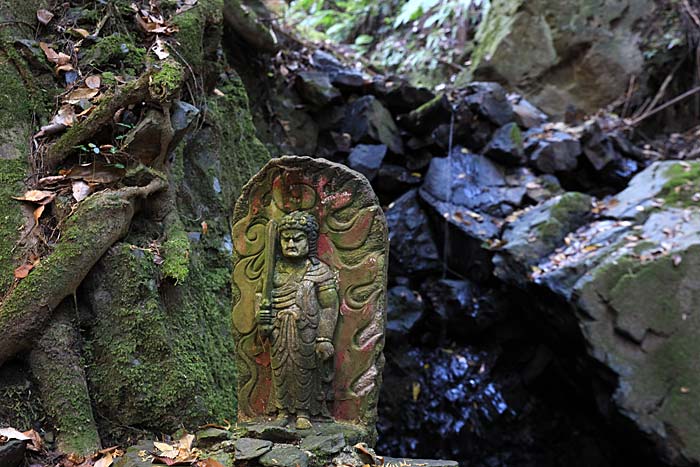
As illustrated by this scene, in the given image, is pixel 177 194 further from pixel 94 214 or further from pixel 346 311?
pixel 346 311

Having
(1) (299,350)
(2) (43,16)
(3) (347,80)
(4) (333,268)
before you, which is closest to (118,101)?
(2) (43,16)

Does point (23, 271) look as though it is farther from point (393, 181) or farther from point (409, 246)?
point (393, 181)

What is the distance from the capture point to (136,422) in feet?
12.9

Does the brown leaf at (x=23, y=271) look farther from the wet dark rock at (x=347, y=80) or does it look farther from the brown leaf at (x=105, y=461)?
the wet dark rock at (x=347, y=80)

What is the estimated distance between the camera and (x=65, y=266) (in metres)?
3.78

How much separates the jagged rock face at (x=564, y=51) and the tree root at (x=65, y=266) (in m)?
8.96

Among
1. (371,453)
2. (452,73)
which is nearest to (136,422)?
(371,453)

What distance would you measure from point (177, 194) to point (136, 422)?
2066mm

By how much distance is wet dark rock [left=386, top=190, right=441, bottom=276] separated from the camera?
29.9ft

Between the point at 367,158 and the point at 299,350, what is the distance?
5.87m

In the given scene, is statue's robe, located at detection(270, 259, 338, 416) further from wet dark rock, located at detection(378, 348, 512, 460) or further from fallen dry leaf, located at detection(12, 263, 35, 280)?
wet dark rock, located at detection(378, 348, 512, 460)

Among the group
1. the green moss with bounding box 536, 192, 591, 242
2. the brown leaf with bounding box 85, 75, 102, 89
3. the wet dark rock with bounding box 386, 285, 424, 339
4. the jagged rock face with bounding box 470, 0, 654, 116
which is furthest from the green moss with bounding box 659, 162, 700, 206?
the brown leaf with bounding box 85, 75, 102, 89

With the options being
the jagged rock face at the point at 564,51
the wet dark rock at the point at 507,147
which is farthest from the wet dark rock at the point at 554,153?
the jagged rock face at the point at 564,51

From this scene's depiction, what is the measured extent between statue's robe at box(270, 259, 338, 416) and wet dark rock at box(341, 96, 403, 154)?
5897 millimetres
